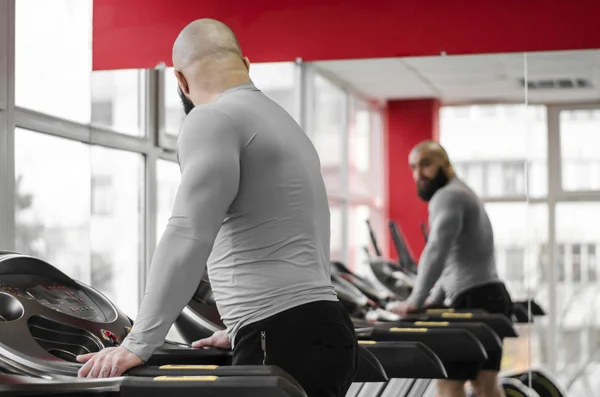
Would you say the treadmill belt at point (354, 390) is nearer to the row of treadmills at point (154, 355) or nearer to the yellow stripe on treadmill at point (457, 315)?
the row of treadmills at point (154, 355)

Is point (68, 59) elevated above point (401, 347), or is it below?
above

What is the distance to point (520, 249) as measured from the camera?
14.8 feet

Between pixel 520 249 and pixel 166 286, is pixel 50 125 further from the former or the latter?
pixel 166 286

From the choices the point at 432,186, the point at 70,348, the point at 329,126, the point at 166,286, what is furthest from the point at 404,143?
the point at 166,286

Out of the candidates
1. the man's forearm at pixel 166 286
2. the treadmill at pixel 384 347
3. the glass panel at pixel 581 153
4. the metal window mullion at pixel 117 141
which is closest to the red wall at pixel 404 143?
the glass panel at pixel 581 153

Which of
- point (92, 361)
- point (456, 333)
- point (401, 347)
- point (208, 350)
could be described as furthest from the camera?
point (456, 333)

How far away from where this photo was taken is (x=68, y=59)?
4398mm

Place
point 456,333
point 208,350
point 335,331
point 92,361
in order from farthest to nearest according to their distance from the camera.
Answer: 1. point 456,333
2. point 208,350
3. point 335,331
4. point 92,361

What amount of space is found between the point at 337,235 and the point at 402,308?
1.86 ft

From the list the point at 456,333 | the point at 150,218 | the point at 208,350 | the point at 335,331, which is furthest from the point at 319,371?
the point at 150,218

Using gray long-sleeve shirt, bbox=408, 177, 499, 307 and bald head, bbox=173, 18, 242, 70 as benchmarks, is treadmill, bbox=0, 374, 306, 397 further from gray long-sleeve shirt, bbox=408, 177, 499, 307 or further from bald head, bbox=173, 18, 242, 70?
gray long-sleeve shirt, bbox=408, 177, 499, 307

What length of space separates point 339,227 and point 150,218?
93 centimetres

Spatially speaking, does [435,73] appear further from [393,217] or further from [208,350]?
[208,350]

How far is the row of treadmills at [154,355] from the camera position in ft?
5.60
